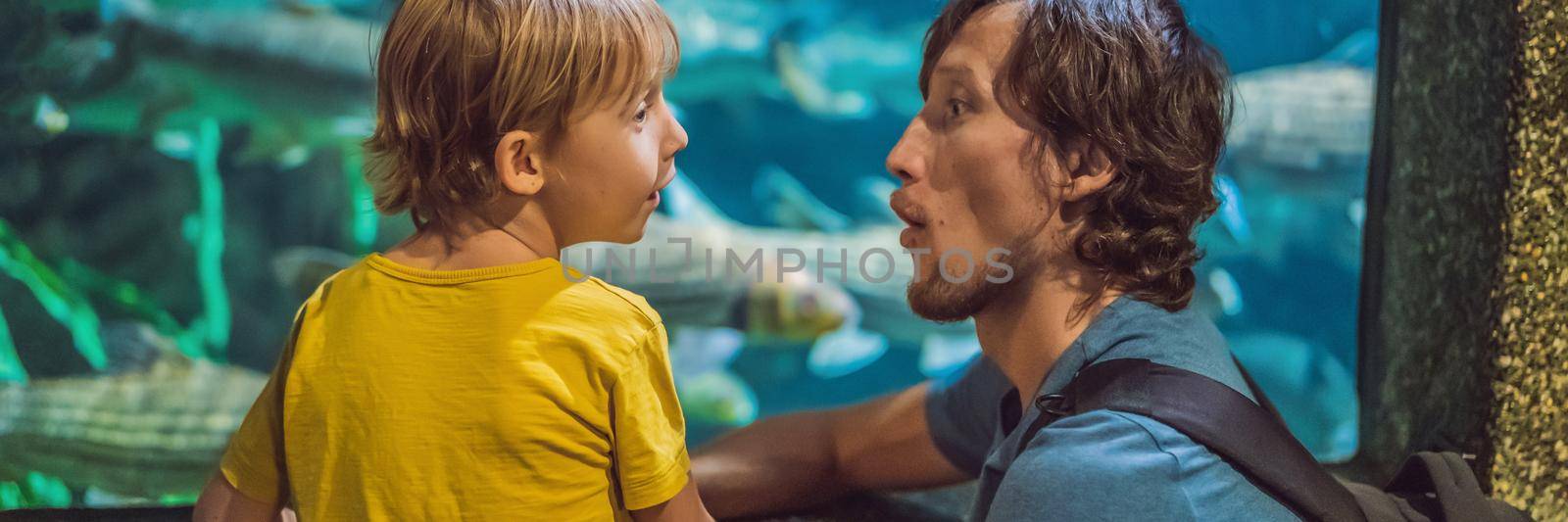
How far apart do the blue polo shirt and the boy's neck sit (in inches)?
22.1

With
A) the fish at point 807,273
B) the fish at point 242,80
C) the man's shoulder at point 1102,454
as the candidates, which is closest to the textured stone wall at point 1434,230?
the fish at point 807,273

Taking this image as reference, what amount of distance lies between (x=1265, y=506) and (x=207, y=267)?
2065 millimetres

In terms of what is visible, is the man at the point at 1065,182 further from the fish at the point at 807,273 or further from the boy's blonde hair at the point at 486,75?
the fish at the point at 807,273

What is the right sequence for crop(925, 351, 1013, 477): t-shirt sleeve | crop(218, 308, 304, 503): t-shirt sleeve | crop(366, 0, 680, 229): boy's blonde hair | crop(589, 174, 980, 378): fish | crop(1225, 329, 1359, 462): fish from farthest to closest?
crop(1225, 329, 1359, 462): fish < crop(589, 174, 980, 378): fish < crop(925, 351, 1013, 477): t-shirt sleeve < crop(218, 308, 304, 503): t-shirt sleeve < crop(366, 0, 680, 229): boy's blonde hair

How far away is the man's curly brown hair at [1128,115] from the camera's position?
1.32 meters

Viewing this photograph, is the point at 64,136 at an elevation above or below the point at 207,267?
above

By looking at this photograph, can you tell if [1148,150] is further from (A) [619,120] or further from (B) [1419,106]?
(B) [1419,106]

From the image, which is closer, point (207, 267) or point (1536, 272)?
point (1536, 272)

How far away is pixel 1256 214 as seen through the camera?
269cm

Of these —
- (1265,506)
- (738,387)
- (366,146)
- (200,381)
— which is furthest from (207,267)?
(1265,506)

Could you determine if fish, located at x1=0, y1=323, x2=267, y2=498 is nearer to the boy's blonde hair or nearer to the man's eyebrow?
the boy's blonde hair

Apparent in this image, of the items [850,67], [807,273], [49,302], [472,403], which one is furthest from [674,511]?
[49,302]

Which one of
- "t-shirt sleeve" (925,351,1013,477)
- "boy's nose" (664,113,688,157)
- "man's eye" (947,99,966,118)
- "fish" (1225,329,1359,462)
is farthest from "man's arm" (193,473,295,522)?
"fish" (1225,329,1359,462)

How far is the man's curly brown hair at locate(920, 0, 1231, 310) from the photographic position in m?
1.32
